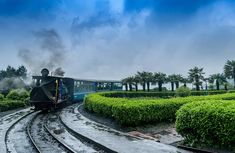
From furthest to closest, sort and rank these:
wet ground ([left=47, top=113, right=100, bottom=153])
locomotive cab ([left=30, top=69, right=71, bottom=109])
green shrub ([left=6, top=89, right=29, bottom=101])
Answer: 1. green shrub ([left=6, top=89, right=29, bottom=101])
2. locomotive cab ([left=30, top=69, right=71, bottom=109])
3. wet ground ([left=47, top=113, right=100, bottom=153])

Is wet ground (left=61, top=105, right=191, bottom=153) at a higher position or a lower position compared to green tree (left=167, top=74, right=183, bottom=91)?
lower

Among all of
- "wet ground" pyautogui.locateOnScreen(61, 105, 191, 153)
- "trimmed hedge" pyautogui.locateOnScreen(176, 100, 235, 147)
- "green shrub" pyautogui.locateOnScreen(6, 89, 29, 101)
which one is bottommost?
"wet ground" pyautogui.locateOnScreen(61, 105, 191, 153)

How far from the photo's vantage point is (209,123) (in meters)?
8.82

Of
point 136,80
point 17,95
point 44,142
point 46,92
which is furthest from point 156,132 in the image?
point 136,80

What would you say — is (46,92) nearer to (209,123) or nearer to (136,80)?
(209,123)

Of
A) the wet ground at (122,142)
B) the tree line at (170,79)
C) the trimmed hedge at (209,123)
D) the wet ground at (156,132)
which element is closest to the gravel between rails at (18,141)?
the wet ground at (122,142)

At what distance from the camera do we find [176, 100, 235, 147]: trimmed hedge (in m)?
8.34

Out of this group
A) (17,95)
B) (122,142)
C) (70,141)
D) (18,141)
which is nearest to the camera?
(122,142)

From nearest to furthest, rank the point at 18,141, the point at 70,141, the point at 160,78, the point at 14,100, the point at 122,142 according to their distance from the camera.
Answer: the point at 122,142
the point at 70,141
the point at 18,141
the point at 14,100
the point at 160,78

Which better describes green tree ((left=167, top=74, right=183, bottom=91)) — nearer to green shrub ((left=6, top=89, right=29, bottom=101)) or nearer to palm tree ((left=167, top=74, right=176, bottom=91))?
palm tree ((left=167, top=74, right=176, bottom=91))

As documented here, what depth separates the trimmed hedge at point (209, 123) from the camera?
834 centimetres

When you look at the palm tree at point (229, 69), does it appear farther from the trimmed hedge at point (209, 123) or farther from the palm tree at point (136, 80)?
the trimmed hedge at point (209, 123)

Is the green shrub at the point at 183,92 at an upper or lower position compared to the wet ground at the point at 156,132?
upper

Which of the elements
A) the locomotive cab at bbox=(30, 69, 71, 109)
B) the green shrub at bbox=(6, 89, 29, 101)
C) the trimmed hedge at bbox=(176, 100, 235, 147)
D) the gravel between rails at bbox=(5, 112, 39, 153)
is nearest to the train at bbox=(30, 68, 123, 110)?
the locomotive cab at bbox=(30, 69, 71, 109)
